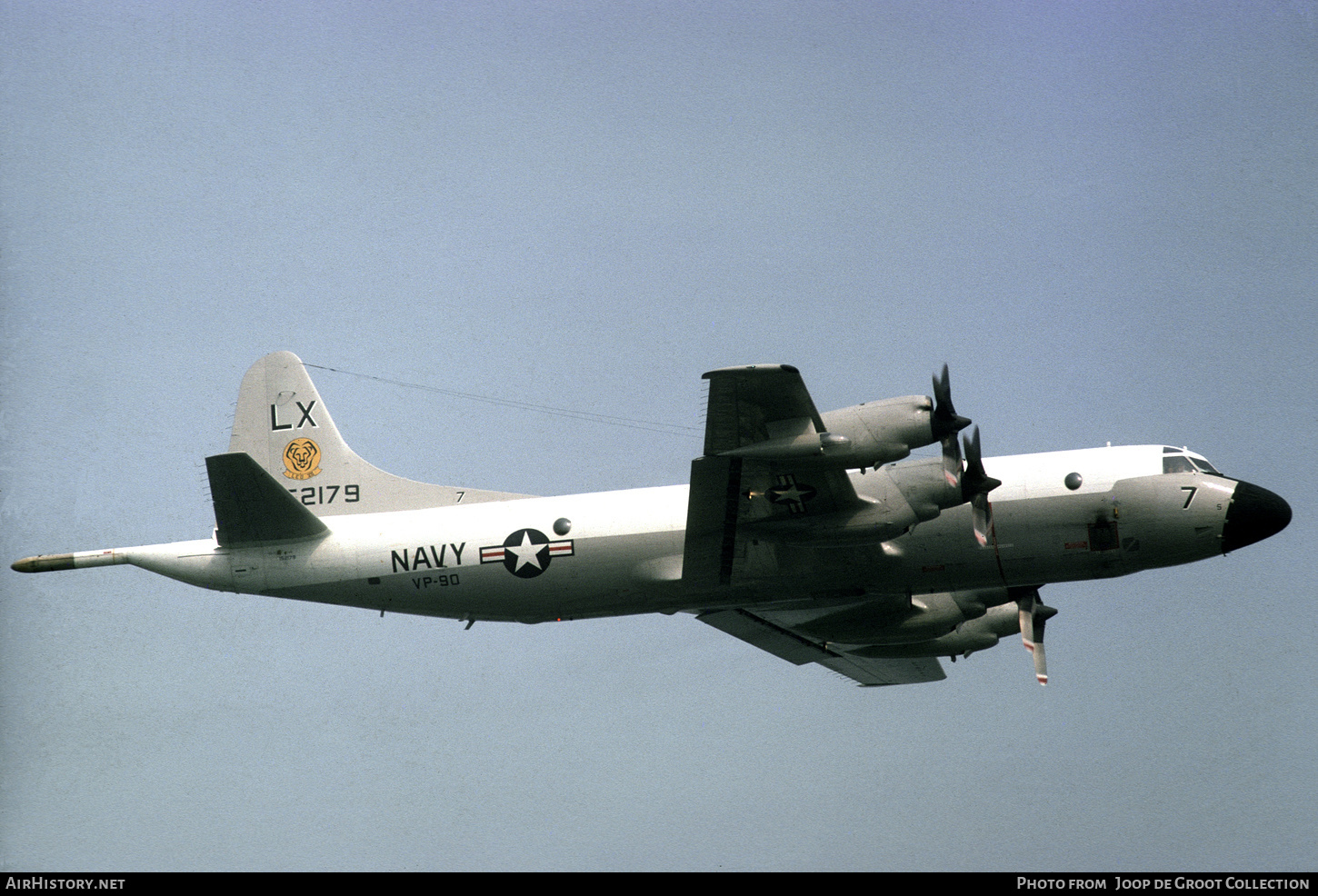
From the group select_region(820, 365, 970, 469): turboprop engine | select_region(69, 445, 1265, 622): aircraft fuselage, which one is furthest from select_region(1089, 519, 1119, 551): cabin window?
select_region(820, 365, 970, 469): turboprop engine

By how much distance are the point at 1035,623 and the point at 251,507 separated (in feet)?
53.1

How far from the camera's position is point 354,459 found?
95.8 ft

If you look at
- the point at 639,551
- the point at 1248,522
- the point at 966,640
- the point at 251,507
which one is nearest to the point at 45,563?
the point at 251,507

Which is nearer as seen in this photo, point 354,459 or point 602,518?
point 602,518

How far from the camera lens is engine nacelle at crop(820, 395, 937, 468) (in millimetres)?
23688

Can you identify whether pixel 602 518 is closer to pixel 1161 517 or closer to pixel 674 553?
pixel 674 553

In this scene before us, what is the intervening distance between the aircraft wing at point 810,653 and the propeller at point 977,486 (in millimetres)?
4896

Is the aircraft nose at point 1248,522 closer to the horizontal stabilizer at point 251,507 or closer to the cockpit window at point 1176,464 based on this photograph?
the cockpit window at point 1176,464

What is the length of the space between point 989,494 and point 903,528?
2.39 meters

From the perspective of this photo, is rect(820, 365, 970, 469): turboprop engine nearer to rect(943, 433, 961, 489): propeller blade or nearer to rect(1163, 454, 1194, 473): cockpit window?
rect(943, 433, 961, 489): propeller blade

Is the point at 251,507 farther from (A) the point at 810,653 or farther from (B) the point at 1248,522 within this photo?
(B) the point at 1248,522

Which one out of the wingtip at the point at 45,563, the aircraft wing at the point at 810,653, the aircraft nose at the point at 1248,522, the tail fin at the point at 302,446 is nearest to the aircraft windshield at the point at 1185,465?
the aircraft nose at the point at 1248,522
